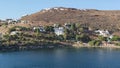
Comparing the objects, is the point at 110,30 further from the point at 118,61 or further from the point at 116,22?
the point at 118,61

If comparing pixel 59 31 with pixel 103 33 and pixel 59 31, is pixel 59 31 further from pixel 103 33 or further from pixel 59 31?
pixel 103 33

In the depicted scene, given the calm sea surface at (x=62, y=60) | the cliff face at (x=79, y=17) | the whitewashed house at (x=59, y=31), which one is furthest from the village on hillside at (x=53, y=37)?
the cliff face at (x=79, y=17)

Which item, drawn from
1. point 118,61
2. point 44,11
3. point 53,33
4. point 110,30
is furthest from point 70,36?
point 44,11

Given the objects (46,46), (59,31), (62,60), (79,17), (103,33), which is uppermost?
(79,17)

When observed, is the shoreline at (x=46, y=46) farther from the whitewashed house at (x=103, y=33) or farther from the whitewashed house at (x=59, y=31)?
the whitewashed house at (x=103, y=33)

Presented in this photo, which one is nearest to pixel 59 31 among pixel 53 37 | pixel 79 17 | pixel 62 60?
pixel 53 37
